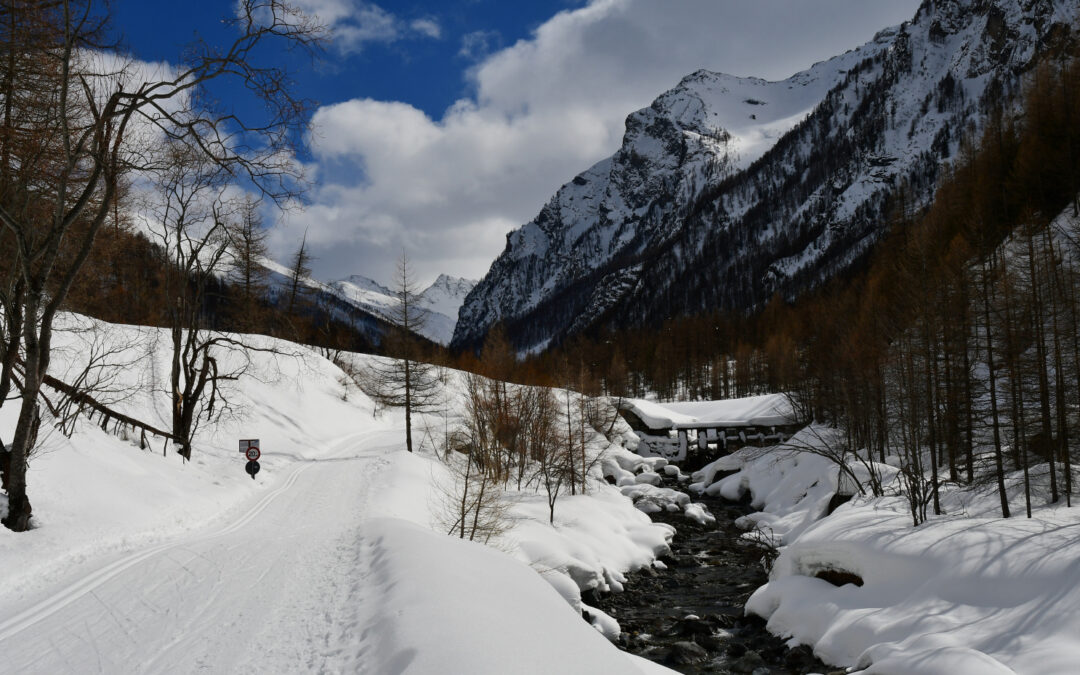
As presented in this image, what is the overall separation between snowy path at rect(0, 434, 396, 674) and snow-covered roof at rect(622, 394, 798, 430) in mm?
45814

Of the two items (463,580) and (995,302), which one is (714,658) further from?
(995,302)

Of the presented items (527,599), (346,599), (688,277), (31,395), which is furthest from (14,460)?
(688,277)

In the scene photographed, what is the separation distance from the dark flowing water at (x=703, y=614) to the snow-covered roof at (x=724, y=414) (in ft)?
94.5

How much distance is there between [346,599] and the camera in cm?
888

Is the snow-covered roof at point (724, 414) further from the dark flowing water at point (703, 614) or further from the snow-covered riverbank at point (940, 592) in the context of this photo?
the snow-covered riverbank at point (940, 592)

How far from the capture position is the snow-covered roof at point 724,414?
182 feet

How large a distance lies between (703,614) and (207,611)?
14410mm

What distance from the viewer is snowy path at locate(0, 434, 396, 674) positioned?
21.9ft

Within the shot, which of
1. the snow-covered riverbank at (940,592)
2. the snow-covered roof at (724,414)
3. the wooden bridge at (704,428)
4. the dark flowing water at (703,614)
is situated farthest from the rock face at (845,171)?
the snow-covered riverbank at (940,592)

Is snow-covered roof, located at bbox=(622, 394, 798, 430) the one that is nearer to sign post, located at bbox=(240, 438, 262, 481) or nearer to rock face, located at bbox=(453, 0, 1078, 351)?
sign post, located at bbox=(240, 438, 262, 481)

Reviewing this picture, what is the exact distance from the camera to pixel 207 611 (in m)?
8.27

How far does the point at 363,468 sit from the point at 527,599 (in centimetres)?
1860

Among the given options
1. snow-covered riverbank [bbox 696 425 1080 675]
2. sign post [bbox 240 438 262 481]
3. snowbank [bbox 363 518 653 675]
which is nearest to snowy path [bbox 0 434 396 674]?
snowbank [bbox 363 518 653 675]

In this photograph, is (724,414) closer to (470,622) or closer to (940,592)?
(940,592)
